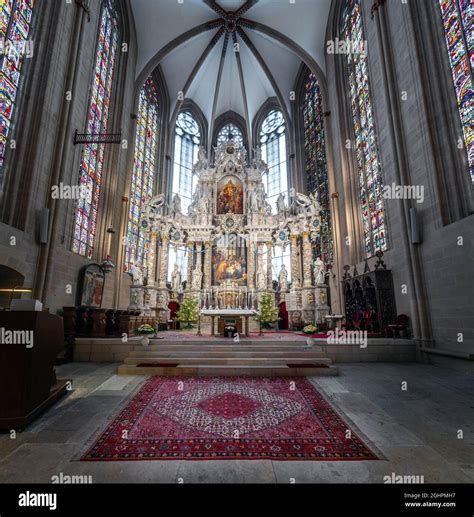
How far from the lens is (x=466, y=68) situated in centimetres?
675

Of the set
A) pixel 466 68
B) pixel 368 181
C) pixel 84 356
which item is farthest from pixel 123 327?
pixel 466 68

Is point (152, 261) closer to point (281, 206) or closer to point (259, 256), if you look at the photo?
point (259, 256)

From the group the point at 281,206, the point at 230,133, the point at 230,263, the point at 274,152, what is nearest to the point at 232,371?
the point at 230,263

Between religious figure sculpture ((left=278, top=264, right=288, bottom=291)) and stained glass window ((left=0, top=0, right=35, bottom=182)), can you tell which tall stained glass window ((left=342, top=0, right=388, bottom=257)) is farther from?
stained glass window ((left=0, top=0, right=35, bottom=182))

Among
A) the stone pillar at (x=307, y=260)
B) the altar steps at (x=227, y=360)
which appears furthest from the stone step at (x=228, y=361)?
the stone pillar at (x=307, y=260)

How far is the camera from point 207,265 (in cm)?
1655

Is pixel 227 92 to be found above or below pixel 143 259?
above

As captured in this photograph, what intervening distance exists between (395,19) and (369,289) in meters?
9.22

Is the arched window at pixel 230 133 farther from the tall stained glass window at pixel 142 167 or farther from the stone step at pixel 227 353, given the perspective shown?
the stone step at pixel 227 353

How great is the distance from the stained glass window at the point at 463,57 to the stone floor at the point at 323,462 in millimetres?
5891

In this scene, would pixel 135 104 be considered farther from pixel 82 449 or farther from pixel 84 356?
pixel 82 449

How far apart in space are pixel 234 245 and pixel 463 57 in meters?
12.6

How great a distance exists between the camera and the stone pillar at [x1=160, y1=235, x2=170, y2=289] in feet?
51.6

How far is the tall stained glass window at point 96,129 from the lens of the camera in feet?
35.7
